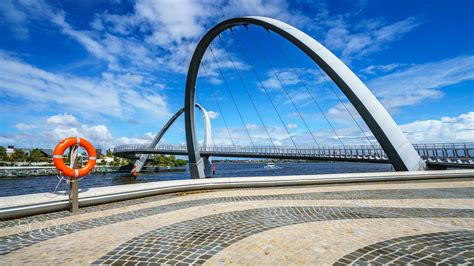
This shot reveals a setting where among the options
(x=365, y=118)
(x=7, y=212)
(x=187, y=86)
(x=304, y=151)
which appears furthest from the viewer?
(x=187, y=86)

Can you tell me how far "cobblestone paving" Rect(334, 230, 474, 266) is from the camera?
9.95ft

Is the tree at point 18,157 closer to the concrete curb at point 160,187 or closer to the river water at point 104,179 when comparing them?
the river water at point 104,179

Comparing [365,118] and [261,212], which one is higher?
[365,118]

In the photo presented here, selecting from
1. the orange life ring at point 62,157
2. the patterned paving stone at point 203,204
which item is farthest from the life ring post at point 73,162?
the patterned paving stone at point 203,204

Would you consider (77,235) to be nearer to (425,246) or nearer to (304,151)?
(425,246)

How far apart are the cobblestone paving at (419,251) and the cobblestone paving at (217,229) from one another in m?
0.37

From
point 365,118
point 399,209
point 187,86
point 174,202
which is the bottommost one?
point 399,209

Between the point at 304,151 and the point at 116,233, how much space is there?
2847cm

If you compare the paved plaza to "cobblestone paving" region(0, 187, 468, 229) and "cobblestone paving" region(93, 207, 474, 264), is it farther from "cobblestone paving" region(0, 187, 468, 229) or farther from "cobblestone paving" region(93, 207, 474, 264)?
"cobblestone paving" region(0, 187, 468, 229)

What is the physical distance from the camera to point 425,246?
3.49 m

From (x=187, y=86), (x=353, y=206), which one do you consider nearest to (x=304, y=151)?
(x=187, y=86)

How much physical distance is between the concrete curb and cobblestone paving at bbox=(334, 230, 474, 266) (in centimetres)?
595

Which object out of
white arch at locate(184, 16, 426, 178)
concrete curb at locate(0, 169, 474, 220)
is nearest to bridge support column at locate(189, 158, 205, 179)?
white arch at locate(184, 16, 426, 178)

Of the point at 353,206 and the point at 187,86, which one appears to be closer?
the point at 353,206
